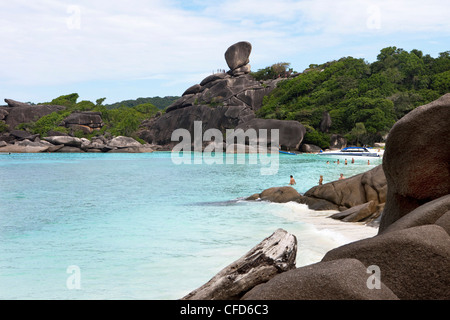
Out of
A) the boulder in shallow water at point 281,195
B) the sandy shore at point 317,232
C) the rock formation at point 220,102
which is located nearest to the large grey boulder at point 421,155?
the sandy shore at point 317,232

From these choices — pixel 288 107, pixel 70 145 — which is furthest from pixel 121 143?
pixel 288 107

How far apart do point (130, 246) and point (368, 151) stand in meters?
44.7

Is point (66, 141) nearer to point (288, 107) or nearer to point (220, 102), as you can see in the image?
point (220, 102)

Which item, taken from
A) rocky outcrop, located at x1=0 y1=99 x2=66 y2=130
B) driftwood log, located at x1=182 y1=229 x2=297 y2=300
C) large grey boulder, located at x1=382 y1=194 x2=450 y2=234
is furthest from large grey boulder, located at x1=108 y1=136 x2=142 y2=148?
large grey boulder, located at x1=382 y1=194 x2=450 y2=234

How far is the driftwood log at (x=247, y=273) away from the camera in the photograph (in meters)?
3.80

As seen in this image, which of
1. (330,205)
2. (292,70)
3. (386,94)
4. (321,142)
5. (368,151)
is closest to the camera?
(330,205)

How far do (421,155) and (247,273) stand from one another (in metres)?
2.74

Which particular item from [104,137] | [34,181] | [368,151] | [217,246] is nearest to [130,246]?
[217,246]

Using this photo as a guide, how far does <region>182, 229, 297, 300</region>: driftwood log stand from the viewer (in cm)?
380

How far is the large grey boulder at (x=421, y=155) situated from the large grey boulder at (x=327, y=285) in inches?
94.9

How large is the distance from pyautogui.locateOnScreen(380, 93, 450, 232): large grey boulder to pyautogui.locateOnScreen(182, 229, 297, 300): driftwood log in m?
1.97
